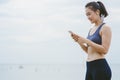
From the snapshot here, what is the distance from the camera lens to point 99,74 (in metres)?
4.95

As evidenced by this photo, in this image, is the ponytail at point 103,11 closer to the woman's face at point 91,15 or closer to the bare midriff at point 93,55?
the woman's face at point 91,15

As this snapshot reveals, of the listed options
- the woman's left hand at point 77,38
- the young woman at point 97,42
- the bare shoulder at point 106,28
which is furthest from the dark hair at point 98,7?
the woman's left hand at point 77,38

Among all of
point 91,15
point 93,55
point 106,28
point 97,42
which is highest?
point 91,15

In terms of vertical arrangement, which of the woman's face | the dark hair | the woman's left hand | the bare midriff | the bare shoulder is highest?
the dark hair

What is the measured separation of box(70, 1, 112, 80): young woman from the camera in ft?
16.1

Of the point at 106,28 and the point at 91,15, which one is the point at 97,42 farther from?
the point at 91,15

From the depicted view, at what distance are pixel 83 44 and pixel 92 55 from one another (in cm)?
24

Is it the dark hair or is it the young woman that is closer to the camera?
the young woman

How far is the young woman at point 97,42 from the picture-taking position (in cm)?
492

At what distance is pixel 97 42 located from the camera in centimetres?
498

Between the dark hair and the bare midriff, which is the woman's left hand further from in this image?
the dark hair

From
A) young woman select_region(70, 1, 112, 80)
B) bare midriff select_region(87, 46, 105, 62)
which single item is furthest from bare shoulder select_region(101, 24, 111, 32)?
bare midriff select_region(87, 46, 105, 62)

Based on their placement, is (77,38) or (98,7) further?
(98,7)

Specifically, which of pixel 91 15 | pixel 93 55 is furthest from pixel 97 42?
pixel 91 15
